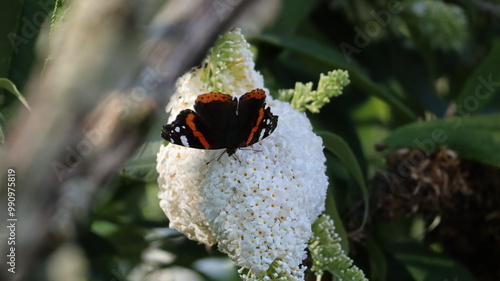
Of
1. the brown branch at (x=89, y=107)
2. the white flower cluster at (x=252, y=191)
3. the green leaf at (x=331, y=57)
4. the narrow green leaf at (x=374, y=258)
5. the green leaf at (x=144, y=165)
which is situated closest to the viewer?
the brown branch at (x=89, y=107)

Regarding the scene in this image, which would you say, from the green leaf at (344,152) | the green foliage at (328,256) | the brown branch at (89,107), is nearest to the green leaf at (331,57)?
the green leaf at (344,152)

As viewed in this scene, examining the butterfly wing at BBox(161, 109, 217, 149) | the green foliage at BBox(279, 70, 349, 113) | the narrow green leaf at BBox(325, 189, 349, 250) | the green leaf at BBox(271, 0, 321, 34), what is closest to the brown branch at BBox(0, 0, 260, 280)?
the butterfly wing at BBox(161, 109, 217, 149)

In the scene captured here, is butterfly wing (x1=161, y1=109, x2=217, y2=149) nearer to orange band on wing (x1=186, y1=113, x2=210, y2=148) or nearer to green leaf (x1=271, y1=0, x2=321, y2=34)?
orange band on wing (x1=186, y1=113, x2=210, y2=148)

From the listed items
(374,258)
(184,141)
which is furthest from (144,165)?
(374,258)

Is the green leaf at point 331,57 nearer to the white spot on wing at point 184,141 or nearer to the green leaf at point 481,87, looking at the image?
the green leaf at point 481,87

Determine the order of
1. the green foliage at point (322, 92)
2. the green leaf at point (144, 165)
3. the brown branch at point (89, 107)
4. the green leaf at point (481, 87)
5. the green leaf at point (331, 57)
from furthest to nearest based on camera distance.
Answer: the green leaf at point (481, 87), the green leaf at point (331, 57), the green leaf at point (144, 165), the green foliage at point (322, 92), the brown branch at point (89, 107)
